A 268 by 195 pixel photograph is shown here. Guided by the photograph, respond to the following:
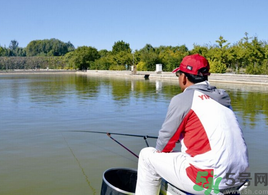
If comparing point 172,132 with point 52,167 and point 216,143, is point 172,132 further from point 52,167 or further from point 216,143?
point 52,167

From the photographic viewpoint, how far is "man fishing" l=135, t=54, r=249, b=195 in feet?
7.39

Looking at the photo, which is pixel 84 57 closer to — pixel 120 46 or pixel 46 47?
pixel 120 46

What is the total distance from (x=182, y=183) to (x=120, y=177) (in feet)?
3.56

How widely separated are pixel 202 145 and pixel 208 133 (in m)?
0.10

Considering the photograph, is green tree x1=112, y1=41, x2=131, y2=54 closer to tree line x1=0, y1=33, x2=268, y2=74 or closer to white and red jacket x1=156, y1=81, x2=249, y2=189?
tree line x1=0, y1=33, x2=268, y2=74

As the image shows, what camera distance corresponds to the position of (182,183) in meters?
2.39

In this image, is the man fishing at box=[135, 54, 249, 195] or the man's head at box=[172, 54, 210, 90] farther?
the man's head at box=[172, 54, 210, 90]

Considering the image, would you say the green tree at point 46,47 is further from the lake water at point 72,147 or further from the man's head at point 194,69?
the man's head at point 194,69

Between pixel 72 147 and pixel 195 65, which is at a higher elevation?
pixel 195 65

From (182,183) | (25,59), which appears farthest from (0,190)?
(25,59)

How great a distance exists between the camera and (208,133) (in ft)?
7.43

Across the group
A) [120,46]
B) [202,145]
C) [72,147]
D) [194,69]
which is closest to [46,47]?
[120,46]

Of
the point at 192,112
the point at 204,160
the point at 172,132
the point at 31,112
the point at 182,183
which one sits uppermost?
the point at 192,112

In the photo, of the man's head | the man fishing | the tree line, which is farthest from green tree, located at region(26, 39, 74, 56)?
the man fishing
